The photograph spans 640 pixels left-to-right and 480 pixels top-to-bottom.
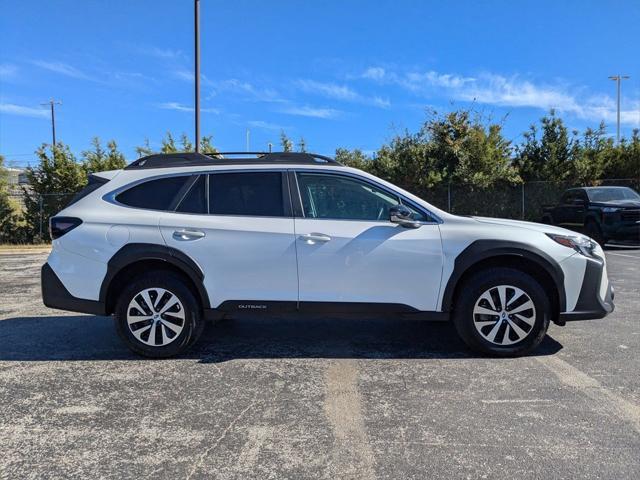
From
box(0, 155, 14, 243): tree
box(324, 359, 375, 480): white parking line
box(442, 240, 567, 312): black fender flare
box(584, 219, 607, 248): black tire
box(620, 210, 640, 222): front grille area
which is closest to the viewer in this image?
box(324, 359, 375, 480): white parking line

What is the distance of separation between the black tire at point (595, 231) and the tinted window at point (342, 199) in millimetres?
11449

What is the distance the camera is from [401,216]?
4.60 metres

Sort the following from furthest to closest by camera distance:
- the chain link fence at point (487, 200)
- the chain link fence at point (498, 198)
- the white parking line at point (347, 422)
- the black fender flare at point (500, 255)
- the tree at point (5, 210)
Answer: the chain link fence at point (498, 198) → the chain link fence at point (487, 200) → the tree at point (5, 210) → the black fender flare at point (500, 255) → the white parking line at point (347, 422)

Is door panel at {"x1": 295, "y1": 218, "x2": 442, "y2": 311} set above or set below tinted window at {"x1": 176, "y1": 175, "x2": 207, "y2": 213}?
below

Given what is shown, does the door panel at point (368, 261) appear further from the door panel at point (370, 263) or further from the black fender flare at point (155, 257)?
the black fender flare at point (155, 257)

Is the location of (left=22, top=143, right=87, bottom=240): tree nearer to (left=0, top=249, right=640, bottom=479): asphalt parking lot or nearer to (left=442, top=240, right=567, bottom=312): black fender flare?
(left=0, top=249, right=640, bottom=479): asphalt parking lot

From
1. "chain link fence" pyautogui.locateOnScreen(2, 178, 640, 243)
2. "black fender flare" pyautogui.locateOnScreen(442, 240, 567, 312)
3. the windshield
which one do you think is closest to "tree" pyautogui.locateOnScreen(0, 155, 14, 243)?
"chain link fence" pyautogui.locateOnScreen(2, 178, 640, 243)

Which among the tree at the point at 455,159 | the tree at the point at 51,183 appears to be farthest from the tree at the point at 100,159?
the tree at the point at 455,159

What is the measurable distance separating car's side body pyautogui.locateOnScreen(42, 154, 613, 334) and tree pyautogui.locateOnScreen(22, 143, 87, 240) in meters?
14.2

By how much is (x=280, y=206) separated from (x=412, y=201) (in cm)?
122

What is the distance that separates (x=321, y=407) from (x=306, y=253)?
1419mm

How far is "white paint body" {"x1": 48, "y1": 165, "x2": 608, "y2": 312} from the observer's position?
4625 mm

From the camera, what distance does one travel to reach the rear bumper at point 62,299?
4.80 meters

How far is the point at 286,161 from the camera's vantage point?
502cm
